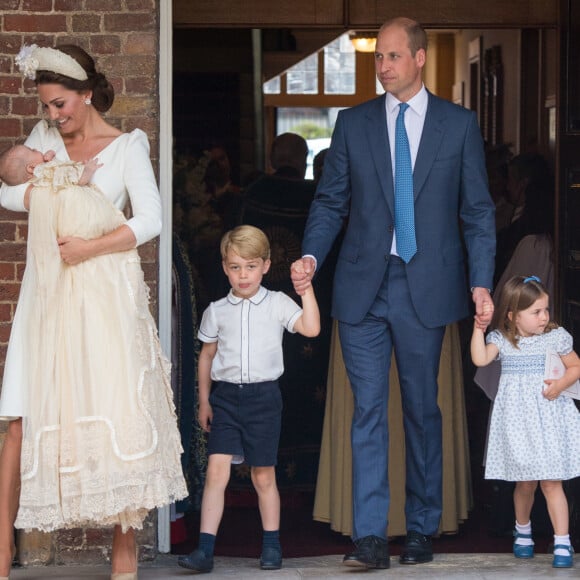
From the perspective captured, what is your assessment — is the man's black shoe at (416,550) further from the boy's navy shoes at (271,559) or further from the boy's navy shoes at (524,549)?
the boy's navy shoes at (271,559)

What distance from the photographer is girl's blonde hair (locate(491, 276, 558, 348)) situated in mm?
5266

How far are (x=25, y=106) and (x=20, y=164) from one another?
2.54 ft

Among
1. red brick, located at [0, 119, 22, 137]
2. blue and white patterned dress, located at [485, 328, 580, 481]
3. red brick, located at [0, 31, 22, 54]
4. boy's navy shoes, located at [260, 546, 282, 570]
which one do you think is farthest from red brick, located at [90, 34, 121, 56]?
boy's navy shoes, located at [260, 546, 282, 570]

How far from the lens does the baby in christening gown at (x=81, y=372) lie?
4.43 meters

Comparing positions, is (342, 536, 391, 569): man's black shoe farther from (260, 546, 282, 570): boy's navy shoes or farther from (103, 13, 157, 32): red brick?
(103, 13, 157, 32): red brick

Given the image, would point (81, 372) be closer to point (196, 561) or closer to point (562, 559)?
point (196, 561)

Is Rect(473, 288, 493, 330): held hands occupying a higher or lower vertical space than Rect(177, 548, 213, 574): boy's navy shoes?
higher

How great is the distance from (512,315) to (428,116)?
Answer: 796 mm

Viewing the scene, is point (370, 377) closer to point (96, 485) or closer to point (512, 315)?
point (512, 315)

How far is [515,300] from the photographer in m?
5.29

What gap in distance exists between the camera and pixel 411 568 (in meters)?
5.31

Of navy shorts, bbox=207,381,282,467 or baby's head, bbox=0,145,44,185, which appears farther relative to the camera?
navy shorts, bbox=207,381,282,467

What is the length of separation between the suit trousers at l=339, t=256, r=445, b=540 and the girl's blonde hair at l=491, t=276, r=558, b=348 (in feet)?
0.80

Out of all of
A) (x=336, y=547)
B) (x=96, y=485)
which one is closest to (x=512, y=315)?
(x=336, y=547)
